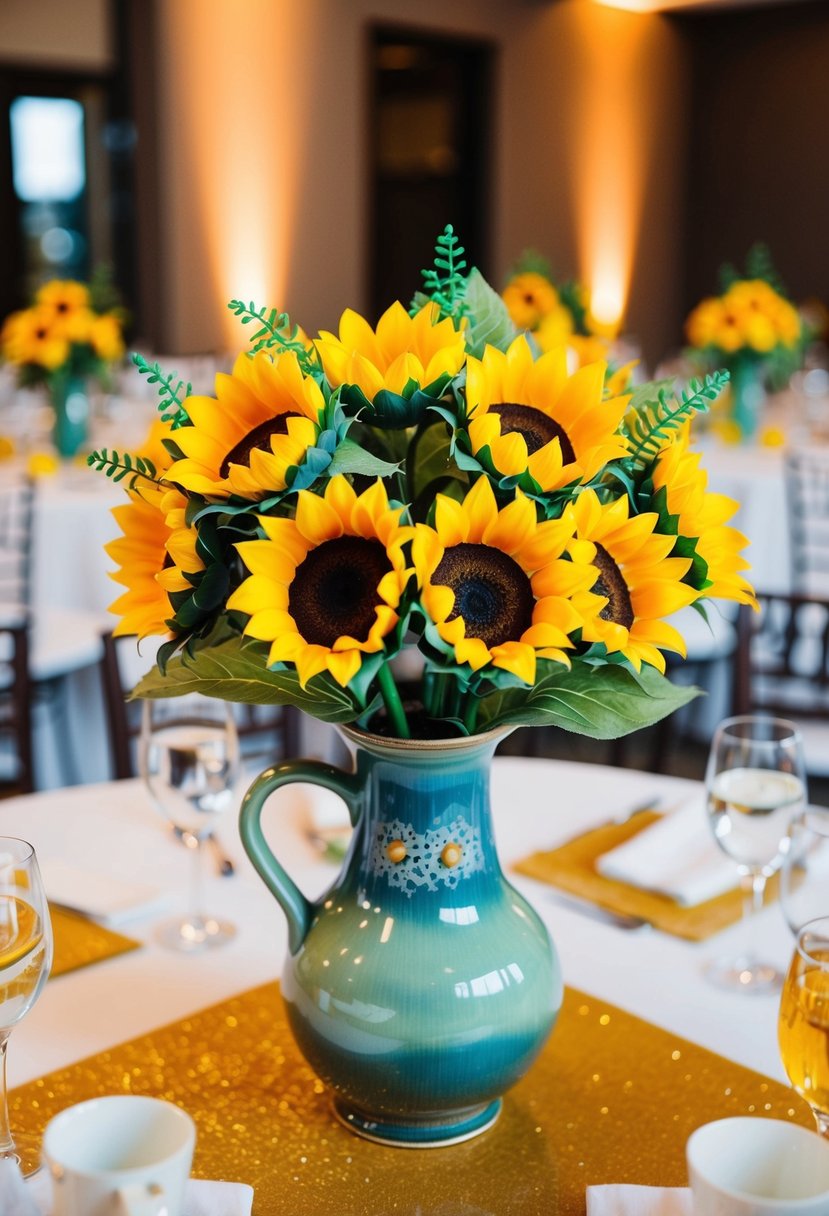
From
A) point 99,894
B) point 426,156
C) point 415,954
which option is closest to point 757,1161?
point 415,954

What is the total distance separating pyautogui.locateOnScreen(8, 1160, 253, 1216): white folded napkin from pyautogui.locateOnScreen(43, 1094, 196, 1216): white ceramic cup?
0.30 ft

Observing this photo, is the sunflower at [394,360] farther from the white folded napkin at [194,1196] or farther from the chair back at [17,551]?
the chair back at [17,551]

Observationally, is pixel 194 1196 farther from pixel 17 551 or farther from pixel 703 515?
pixel 17 551

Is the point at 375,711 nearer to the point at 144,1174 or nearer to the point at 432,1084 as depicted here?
the point at 432,1084

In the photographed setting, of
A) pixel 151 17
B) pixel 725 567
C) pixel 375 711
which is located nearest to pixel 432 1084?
pixel 375 711

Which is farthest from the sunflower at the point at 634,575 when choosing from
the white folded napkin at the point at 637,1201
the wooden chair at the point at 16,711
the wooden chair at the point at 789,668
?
the wooden chair at the point at 16,711

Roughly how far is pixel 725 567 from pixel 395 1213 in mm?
471

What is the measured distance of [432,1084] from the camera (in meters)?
0.92

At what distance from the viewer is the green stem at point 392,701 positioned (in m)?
0.87

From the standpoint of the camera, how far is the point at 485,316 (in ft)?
3.24

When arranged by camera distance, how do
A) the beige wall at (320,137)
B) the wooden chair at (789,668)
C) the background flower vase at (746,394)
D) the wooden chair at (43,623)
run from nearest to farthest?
1. the wooden chair at (789,668)
2. the wooden chair at (43,623)
3. the background flower vase at (746,394)
4. the beige wall at (320,137)

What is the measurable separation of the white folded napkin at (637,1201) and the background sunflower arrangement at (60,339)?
11.4 feet

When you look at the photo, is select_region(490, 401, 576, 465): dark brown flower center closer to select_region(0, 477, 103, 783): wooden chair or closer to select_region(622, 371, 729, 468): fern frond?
select_region(622, 371, 729, 468): fern frond

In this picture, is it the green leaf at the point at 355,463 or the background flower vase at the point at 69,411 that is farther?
the background flower vase at the point at 69,411
